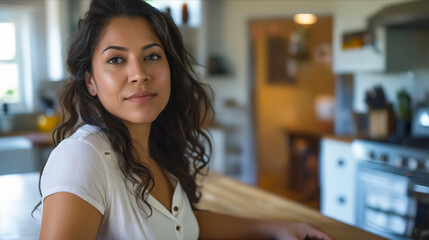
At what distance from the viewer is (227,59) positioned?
5703 mm

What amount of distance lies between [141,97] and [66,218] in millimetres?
352

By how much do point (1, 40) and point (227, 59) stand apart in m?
2.68

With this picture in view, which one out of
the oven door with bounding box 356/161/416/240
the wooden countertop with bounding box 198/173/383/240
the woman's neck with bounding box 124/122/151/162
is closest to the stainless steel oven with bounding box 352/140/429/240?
the oven door with bounding box 356/161/416/240

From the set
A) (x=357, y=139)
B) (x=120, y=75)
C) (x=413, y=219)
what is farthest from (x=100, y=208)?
(x=357, y=139)

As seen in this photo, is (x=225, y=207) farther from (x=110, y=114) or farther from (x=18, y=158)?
(x=18, y=158)

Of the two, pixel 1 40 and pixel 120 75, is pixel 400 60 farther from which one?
pixel 1 40

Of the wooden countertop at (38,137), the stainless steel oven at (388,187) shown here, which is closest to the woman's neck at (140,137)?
the stainless steel oven at (388,187)

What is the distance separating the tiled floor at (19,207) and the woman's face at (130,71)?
1.72ft

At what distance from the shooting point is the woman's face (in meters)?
1.07

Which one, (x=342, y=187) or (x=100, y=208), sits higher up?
(x=100, y=208)

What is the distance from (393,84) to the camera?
13.9 ft

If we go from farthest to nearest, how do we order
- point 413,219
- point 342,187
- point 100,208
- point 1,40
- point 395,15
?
point 1,40 < point 342,187 < point 395,15 < point 413,219 < point 100,208

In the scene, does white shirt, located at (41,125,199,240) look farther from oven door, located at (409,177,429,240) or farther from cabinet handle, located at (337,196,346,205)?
cabinet handle, located at (337,196,346,205)

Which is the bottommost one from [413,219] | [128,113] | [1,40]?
[413,219]
